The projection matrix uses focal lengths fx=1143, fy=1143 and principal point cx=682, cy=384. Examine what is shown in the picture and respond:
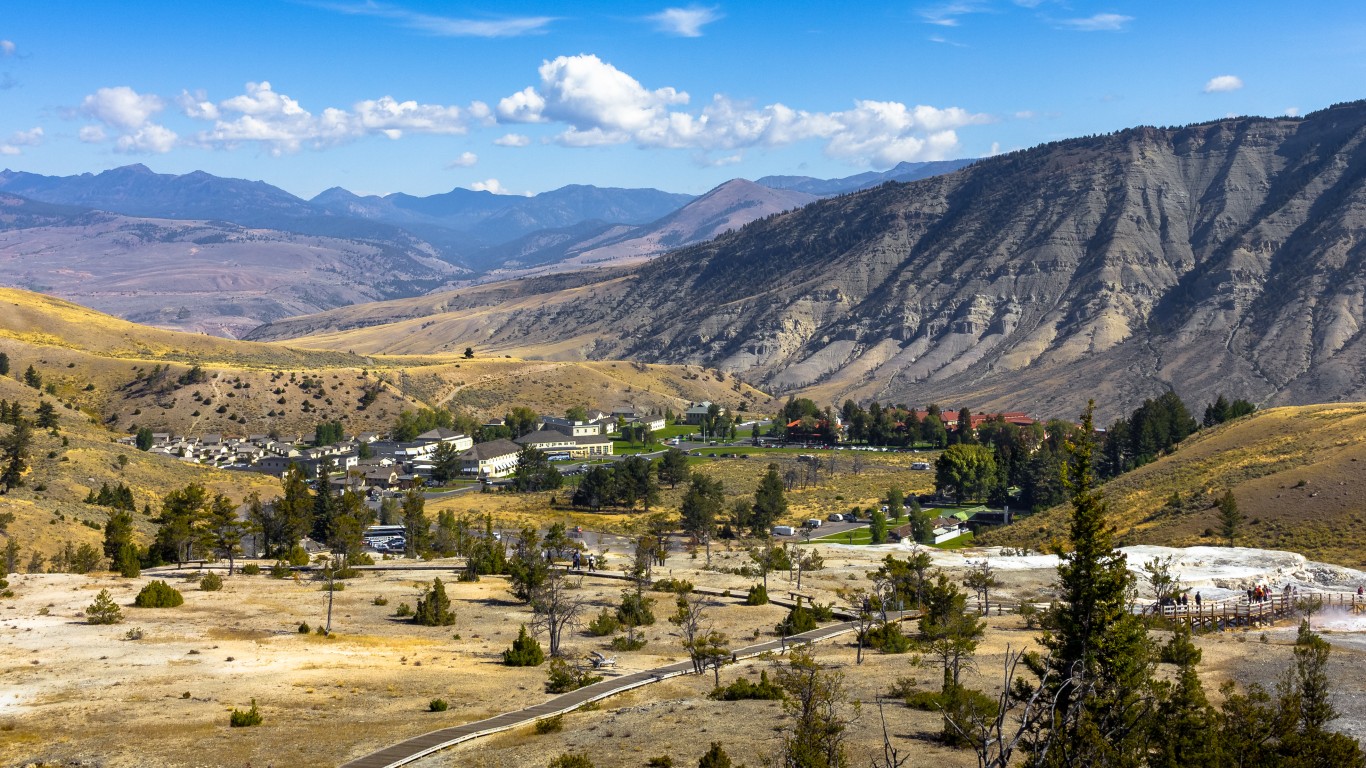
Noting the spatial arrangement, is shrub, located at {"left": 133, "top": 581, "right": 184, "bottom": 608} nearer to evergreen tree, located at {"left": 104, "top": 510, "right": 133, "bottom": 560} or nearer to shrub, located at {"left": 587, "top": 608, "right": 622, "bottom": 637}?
evergreen tree, located at {"left": 104, "top": 510, "right": 133, "bottom": 560}

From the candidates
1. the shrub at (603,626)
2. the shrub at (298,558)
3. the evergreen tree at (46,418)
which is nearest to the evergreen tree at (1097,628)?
the shrub at (603,626)

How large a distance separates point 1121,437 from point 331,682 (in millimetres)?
92062

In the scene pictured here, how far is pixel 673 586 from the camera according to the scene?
197 ft

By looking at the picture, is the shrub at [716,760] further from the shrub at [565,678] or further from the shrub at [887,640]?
the shrub at [887,640]

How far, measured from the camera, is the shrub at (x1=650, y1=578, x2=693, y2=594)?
191 ft

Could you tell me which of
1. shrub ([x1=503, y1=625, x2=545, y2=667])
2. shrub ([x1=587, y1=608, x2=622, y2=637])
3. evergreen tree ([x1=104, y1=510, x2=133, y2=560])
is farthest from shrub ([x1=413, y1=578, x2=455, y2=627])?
evergreen tree ([x1=104, y1=510, x2=133, y2=560])

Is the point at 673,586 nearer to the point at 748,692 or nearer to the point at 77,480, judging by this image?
the point at 748,692

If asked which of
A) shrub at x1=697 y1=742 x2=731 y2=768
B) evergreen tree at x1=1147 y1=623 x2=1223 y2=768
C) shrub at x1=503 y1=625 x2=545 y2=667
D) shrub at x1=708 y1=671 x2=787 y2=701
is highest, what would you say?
evergreen tree at x1=1147 y1=623 x2=1223 y2=768

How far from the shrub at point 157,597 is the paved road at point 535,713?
79.2 feet

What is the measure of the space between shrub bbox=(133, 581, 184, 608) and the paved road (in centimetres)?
2415

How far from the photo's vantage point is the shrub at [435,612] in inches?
1998

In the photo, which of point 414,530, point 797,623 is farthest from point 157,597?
point 414,530

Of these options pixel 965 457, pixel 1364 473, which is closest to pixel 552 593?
pixel 1364 473

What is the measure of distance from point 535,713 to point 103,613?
2362cm
